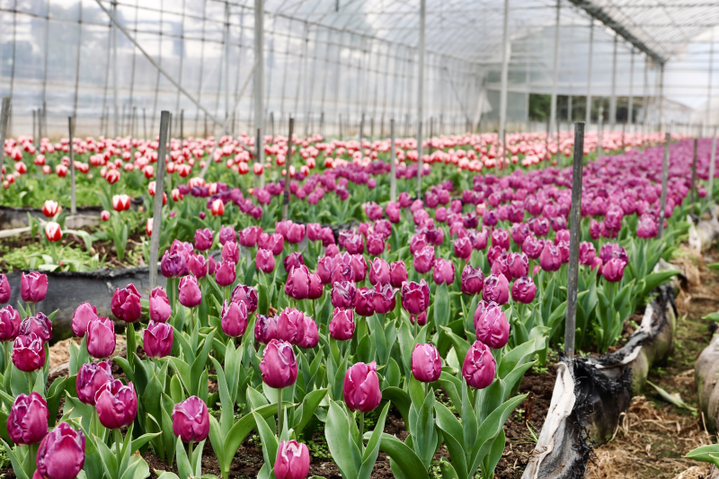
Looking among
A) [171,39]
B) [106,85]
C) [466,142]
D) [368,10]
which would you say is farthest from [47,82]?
[368,10]

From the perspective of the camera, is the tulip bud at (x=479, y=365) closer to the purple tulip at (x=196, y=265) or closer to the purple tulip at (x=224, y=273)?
the purple tulip at (x=224, y=273)

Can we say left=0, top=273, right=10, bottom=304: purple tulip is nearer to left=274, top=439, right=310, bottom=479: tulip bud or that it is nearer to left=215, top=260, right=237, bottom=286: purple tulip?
left=215, top=260, right=237, bottom=286: purple tulip

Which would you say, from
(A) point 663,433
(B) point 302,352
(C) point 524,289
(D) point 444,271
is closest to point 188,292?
(B) point 302,352

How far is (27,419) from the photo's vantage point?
1.42m

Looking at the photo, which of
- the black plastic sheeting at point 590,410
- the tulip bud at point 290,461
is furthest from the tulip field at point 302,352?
the black plastic sheeting at point 590,410

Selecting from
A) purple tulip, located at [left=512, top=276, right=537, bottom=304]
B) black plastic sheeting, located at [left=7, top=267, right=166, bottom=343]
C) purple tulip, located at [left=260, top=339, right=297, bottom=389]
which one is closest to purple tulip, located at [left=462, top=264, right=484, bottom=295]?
purple tulip, located at [left=512, top=276, right=537, bottom=304]

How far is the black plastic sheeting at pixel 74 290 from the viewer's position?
3461 millimetres

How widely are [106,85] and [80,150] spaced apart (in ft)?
23.4

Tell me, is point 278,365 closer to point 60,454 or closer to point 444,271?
point 60,454

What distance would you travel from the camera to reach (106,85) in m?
15.1

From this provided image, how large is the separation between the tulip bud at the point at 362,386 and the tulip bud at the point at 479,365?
28cm

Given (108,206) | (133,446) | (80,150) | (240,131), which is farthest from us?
(240,131)

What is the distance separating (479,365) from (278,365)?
55cm

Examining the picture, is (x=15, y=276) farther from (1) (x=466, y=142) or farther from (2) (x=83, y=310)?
(1) (x=466, y=142)
